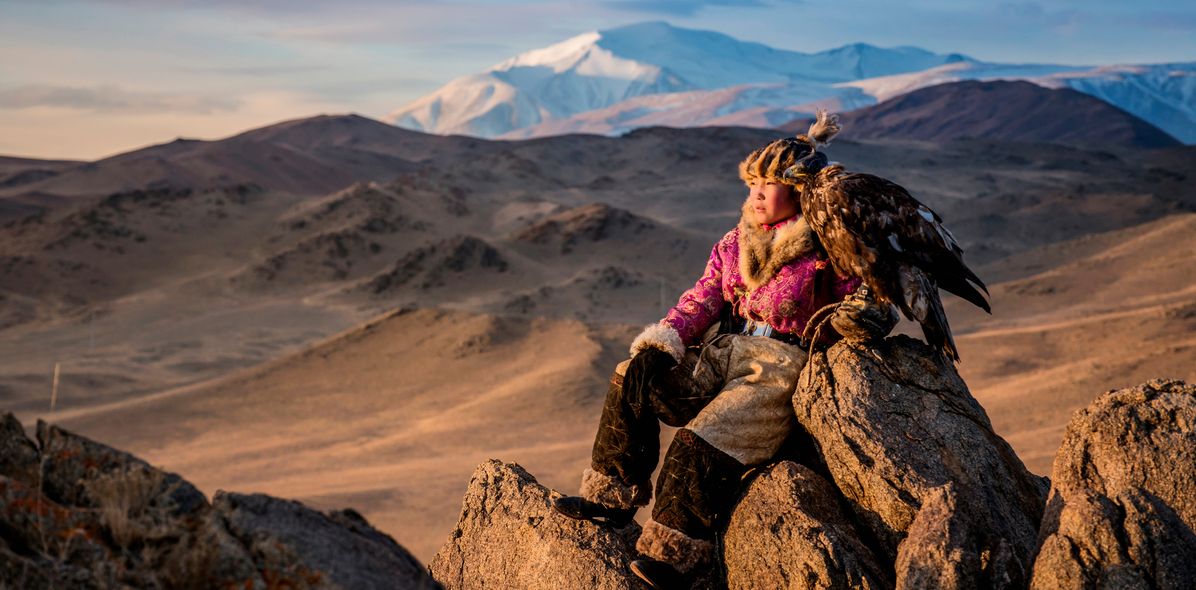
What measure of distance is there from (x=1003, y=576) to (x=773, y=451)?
866 mm

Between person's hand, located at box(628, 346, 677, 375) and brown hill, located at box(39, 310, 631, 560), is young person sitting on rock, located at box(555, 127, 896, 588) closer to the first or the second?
person's hand, located at box(628, 346, 677, 375)

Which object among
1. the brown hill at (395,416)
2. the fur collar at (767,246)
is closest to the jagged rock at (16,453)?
the fur collar at (767,246)

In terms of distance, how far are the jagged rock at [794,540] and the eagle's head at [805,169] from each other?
959 mm

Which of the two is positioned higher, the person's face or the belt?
the person's face

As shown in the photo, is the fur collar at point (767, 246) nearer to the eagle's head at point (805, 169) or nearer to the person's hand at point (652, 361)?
the eagle's head at point (805, 169)

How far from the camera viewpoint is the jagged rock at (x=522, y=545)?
12.0 ft

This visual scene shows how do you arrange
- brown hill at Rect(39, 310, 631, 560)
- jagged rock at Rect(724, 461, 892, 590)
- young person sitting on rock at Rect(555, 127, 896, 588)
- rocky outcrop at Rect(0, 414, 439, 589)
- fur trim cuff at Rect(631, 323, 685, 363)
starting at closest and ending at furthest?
1. rocky outcrop at Rect(0, 414, 439, 589)
2. jagged rock at Rect(724, 461, 892, 590)
3. young person sitting on rock at Rect(555, 127, 896, 588)
4. fur trim cuff at Rect(631, 323, 685, 363)
5. brown hill at Rect(39, 310, 631, 560)

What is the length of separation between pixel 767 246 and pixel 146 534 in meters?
2.24

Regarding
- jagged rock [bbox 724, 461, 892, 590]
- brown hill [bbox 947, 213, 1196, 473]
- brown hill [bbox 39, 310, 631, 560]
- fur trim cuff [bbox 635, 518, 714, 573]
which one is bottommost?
brown hill [bbox 39, 310, 631, 560]

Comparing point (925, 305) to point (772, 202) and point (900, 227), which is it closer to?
point (900, 227)

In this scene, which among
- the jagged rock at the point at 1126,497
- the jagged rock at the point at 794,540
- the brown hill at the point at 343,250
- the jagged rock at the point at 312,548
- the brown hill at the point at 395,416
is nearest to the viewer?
the jagged rock at the point at 312,548

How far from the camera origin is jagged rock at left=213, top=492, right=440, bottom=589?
2316 millimetres

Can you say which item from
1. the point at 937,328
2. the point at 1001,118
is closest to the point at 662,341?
the point at 937,328

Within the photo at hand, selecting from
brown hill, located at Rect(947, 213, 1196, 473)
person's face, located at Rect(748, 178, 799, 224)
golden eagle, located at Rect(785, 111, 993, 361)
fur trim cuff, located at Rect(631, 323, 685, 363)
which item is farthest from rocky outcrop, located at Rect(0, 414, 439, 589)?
brown hill, located at Rect(947, 213, 1196, 473)
